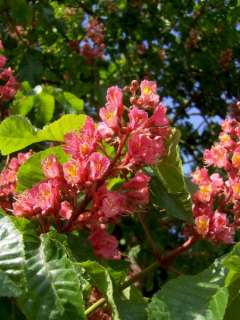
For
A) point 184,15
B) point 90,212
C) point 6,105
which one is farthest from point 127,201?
point 184,15

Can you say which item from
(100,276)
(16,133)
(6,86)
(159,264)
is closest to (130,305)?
(100,276)

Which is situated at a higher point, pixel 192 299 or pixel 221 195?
pixel 221 195

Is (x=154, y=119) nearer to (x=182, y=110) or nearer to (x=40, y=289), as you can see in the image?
(x=40, y=289)

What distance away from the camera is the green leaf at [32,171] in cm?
167

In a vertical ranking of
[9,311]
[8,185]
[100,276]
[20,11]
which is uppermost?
[20,11]

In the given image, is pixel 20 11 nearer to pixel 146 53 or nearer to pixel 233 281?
pixel 146 53

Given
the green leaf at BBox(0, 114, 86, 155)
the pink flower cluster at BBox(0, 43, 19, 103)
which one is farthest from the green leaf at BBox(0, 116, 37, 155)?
the pink flower cluster at BBox(0, 43, 19, 103)

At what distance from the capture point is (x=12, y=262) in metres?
1.18

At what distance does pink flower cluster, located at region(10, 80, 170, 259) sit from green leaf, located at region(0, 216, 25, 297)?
0.29 m

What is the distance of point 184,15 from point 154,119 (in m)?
3.29

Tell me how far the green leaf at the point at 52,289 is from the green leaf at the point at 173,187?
1.54 feet

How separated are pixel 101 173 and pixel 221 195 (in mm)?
443

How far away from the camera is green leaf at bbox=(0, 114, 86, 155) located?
5.47ft

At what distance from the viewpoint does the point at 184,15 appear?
468cm
